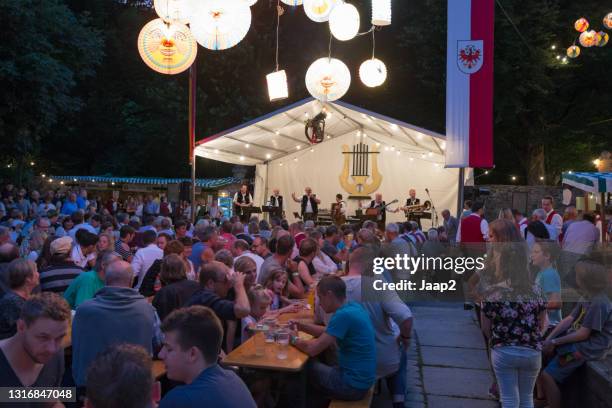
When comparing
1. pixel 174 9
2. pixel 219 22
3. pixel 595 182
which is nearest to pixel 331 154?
pixel 595 182

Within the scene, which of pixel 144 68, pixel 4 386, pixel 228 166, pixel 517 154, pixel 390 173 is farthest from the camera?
pixel 144 68

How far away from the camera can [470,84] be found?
7.72 m

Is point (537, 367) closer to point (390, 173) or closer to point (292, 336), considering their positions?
point (292, 336)

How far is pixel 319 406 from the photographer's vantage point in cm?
382

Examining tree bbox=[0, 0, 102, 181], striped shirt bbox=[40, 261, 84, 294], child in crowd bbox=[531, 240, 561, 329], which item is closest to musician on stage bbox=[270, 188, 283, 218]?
tree bbox=[0, 0, 102, 181]

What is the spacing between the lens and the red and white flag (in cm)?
766

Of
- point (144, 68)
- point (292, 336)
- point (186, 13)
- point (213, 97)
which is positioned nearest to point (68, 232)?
point (186, 13)

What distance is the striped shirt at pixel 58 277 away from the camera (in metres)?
4.28

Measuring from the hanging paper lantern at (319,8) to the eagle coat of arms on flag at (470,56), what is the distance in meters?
1.99

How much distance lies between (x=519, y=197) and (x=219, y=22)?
53.4 ft

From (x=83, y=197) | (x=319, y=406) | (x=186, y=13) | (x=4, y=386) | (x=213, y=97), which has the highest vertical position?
(x=213, y=97)

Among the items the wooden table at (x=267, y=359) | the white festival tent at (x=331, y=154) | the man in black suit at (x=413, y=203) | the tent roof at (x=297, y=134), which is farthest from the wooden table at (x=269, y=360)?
Answer: the man in black suit at (x=413, y=203)

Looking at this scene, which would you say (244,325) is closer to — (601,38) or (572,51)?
(601,38)

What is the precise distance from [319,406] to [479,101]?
5.39m
